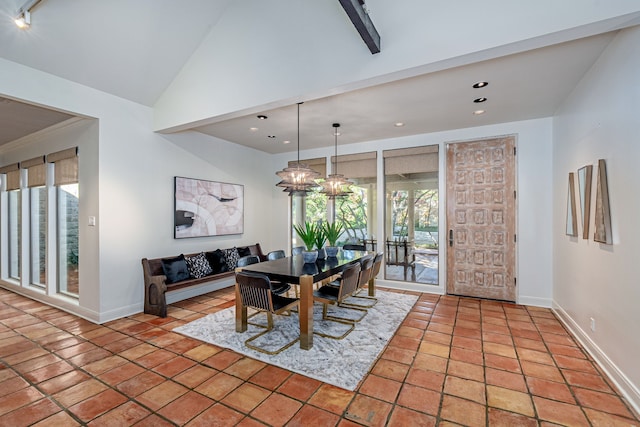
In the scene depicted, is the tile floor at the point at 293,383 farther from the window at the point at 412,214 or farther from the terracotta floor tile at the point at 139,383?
the window at the point at 412,214

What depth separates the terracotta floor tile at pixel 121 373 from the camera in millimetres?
2414

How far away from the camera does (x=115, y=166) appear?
3785mm

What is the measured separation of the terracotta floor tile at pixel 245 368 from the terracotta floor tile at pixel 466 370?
1.66 metres

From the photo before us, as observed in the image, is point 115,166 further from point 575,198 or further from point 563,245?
point 563,245

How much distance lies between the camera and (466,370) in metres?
2.55

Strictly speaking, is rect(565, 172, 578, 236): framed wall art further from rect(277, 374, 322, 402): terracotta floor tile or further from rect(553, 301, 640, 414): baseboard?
rect(277, 374, 322, 402): terracotta floor tile

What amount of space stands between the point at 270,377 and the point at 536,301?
13.3ft

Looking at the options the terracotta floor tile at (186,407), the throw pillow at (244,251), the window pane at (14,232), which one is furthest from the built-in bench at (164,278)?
the window pane at (14,232)

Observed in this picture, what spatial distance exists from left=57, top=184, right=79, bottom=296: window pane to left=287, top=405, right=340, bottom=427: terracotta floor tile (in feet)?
13.3

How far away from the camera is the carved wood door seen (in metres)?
4.50

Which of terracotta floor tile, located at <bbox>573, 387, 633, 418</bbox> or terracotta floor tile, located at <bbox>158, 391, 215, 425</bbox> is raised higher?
terracotta floor tile, located at <bbox>573, 387, 633, 418</bbox>

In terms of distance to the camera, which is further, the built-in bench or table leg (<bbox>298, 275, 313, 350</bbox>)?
the built-in bench

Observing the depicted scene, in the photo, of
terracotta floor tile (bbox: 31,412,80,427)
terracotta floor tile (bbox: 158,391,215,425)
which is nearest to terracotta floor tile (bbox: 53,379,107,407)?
terracotta floor tile (bbox: 31,412,80,427)

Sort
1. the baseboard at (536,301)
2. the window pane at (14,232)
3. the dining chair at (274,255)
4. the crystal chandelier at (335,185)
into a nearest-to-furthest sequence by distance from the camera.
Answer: the baseboard at (536,301) < the dining chair at (274,255) < the crystal chandelier at (335,185) < the window pane at (14,232)
